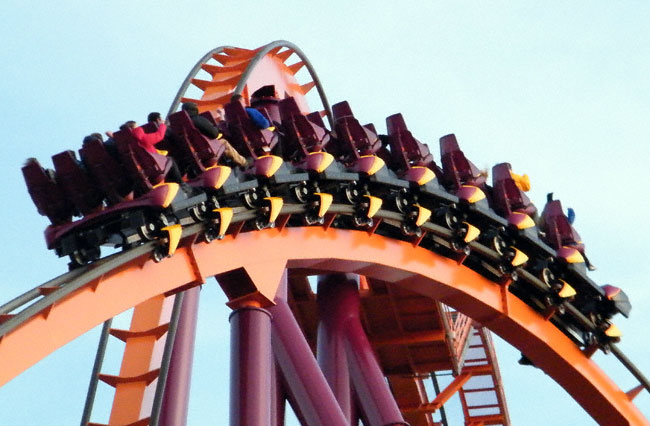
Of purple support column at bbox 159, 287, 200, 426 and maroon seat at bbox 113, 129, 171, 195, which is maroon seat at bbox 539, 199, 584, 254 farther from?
maroon seat at bbox 113, 129, 171, 195

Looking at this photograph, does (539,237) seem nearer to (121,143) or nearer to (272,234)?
(272,234)

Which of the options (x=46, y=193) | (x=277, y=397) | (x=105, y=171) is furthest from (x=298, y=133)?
(x=277, y=397)

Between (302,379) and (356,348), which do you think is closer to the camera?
(302,379)

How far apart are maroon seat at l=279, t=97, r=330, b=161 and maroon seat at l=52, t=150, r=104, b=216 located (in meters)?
1.83

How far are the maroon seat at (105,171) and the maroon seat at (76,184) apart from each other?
49mm

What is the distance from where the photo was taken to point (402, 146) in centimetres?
1010

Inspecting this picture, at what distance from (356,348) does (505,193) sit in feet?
6.19

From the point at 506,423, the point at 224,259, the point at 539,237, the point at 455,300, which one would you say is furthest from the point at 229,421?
the point at 506,423

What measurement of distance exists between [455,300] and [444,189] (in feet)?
3.25

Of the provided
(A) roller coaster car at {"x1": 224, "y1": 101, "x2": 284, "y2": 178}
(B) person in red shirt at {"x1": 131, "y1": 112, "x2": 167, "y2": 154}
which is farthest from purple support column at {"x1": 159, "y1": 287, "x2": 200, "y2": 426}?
(B) person in red shirt at {"x1": 131, "y1": 112, "x2": 167, "y2": 154}

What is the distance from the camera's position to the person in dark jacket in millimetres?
8258

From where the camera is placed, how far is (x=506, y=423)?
16.7 meters

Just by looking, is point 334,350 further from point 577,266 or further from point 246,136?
point 246,136

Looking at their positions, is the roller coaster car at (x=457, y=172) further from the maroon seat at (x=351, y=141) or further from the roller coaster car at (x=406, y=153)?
the maroon seat at (x=351, y=141)
